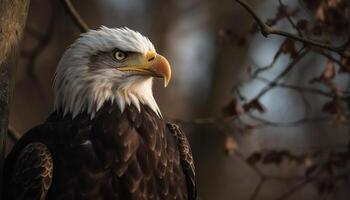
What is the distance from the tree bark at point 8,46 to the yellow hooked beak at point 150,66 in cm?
95

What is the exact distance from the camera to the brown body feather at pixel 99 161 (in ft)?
17.8

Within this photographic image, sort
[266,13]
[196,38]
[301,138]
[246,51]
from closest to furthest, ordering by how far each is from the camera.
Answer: [266,13] → [246,51] → [196,38] → [301,138]

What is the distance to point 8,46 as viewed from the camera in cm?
522

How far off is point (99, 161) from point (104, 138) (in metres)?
0.20

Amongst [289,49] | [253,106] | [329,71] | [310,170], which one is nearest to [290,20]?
[289,49]

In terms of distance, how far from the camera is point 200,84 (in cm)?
1489

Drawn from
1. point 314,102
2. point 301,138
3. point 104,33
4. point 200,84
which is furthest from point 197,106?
point 104,33

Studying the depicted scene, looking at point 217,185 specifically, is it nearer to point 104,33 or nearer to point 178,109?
point 178,109

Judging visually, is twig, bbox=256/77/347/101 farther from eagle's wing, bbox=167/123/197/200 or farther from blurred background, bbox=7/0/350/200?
eagle's wing, bbox=167/123/197/200

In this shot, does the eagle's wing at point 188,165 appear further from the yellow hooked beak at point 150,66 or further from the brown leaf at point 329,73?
the brown leaf at point 329,73

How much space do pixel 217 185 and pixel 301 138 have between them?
6454 mm

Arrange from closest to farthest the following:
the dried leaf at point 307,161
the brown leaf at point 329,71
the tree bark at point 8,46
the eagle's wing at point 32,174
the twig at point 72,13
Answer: the tree bark at point 8,46 → the eagle's wing at point 32,174 → the twig at point 72,13 → the brown leaf at point 329,71 → the dried leaf at point 307,161

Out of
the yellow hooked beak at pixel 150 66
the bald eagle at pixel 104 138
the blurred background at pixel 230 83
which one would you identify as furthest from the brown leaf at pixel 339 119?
the yellow hooked beak at pixel 150 66

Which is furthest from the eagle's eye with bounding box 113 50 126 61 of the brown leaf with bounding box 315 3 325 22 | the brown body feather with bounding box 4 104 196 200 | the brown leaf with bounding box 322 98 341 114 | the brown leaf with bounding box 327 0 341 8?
the brown leaf with bounding box 322 98 341 114
